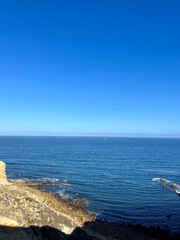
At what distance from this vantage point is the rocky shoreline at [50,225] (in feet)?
101

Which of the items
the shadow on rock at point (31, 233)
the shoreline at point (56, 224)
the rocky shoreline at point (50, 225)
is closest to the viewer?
the shadow on rock at point (31, 233)

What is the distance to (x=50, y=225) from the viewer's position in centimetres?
3525

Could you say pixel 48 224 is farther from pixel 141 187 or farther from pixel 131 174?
pixel 131 174

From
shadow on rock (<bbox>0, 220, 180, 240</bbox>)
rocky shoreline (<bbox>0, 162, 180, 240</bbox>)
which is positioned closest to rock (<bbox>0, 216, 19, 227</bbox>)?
rocky shoreline (<bbox>0, 162, 180, 240</bbox>)

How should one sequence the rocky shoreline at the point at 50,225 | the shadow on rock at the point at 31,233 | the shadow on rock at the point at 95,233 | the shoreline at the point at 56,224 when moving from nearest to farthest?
the shadow on rock at the point at 31,233
the shadow on rock at the point at 95,233
the rocky shoreline at the point at 50,225
the shoreline at the point at 56,224

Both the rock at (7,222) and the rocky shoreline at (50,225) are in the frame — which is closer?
the rock at (7,222)

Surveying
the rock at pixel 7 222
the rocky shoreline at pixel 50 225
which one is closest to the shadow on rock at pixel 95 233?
the rocky shoreline at pixel 50 225

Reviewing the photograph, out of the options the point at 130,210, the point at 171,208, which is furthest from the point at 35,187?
the point at 171,208

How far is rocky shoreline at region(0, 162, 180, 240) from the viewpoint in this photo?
30703 mm

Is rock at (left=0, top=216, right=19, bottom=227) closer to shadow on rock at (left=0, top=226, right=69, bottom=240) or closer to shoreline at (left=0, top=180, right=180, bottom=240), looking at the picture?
shoreline at (left=0, top=180, right=180, bottom=240)

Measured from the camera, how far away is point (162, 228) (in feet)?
164

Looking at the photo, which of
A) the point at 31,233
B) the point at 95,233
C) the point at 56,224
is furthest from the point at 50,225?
the point at 95,233

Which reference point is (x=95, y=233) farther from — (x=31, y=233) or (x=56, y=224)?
(x=31, y=233)

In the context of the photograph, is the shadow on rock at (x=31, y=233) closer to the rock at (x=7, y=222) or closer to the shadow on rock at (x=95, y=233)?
the shadow on rock at (x=95, y=233)
